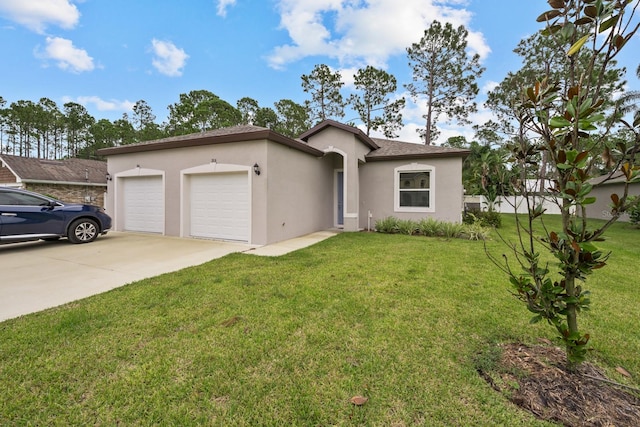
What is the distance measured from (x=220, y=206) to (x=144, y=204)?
3.38 metres

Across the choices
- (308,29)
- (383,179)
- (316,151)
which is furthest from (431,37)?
(316,151)

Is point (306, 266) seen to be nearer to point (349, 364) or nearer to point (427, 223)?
point (349, 364)

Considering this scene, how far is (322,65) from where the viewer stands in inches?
873

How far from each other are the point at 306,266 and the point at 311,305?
1843 millimetres

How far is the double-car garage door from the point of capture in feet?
26.5

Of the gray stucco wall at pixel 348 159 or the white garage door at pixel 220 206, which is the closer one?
the white garage door at pixel 220 206

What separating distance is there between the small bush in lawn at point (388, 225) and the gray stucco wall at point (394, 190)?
884 mm

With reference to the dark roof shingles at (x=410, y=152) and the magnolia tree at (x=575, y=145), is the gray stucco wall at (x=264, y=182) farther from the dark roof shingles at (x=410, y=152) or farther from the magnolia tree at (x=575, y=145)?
the magnolia tree at (x=575, y=145)

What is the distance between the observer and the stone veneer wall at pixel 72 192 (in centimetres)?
1647

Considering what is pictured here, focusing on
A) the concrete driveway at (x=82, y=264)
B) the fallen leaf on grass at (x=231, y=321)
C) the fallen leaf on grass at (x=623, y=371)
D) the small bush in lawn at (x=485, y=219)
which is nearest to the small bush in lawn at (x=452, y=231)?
the small bush in lawn at (x=485, y=219)

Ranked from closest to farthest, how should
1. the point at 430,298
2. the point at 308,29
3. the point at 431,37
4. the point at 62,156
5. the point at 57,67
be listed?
1. the point at 430,298
2. the point at 308,29
3. the point at 57,67
4. the point at 431,37
5. the point at 62,156

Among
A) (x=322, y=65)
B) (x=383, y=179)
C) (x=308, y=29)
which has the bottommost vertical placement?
(x=383, y=179)

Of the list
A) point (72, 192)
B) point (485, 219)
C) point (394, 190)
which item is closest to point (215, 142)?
point (394, 190)

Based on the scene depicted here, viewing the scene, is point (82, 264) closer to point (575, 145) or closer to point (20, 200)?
point (20, 200)
